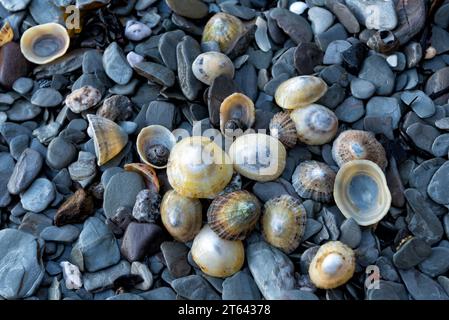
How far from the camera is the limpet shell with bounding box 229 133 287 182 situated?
89.4 inches

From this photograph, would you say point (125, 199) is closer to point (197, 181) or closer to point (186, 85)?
point (197, 181)

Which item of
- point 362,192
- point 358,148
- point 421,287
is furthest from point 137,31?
point 421,287

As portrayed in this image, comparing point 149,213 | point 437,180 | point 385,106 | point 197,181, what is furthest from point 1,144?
point 437,180

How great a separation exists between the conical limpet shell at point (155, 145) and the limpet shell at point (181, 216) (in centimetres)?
18

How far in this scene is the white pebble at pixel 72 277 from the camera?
2.14 meters

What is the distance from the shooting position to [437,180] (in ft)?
7.34

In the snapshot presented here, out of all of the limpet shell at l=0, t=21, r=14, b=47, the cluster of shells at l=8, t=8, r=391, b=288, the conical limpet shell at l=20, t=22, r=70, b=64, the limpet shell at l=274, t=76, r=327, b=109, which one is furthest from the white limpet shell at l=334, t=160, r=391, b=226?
the limpet shell at l=0, t=21, r=14, b=47

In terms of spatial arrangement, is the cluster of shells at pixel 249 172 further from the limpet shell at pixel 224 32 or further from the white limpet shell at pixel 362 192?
the limpet shell at pixel 224 32

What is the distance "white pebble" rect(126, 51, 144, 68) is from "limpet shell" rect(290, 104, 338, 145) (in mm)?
754

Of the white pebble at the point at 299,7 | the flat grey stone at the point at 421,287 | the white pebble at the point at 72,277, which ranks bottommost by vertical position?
the white pebble at the point at 72,277

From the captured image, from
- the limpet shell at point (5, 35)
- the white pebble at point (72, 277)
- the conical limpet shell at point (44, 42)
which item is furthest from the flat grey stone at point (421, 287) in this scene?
the limpet shell at point (5, 35)

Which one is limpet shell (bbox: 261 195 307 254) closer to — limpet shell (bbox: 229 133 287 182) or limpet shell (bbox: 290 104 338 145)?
limpet shell (bbox: 229 133 287 182)

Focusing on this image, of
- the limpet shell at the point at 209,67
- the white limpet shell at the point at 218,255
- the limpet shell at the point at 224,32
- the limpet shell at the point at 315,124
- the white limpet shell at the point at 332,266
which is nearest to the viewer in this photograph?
the white limpet shell at the point at 332,266

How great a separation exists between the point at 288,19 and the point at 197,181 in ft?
3.16
